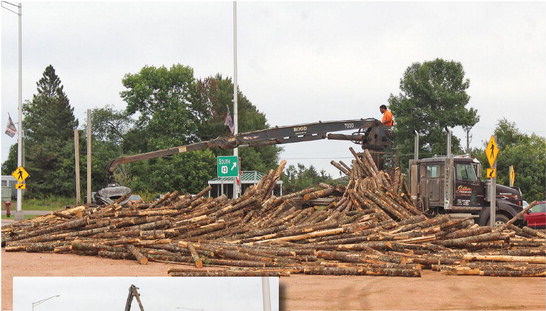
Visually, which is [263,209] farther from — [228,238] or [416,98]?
[416,98]

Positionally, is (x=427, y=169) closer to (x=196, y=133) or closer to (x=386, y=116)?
(x=386, y=116)

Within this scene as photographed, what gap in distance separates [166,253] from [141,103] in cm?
4719

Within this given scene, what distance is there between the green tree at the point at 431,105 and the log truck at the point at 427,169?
33715mm

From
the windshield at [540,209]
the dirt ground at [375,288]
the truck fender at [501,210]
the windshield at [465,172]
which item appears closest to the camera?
the dirt ground at [375,288]

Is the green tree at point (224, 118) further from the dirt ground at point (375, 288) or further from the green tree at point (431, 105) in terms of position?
the dirt ground at point (375, 288)

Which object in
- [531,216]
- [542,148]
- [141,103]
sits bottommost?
[531,216]

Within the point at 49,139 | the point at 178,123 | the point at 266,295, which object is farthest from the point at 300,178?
the point at 266,295

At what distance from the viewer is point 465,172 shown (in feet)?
67.2

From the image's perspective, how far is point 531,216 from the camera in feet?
92.8

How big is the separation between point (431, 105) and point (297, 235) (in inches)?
1754

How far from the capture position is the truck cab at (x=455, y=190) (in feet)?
66.3

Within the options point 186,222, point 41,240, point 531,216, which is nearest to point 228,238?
point 186,222

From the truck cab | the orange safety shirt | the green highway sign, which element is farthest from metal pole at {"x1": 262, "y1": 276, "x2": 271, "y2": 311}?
the green highway sign

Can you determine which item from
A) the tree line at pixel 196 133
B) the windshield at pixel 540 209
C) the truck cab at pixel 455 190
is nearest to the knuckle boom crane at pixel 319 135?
the truck cab at pixel 455 190
